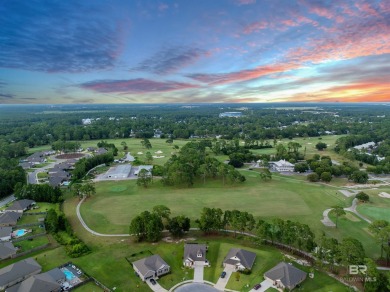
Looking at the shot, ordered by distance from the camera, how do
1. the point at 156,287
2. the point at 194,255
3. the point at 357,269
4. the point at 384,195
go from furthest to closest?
the point at 384,195
the point at 194,255
the point at 357,269
the point at 156,287

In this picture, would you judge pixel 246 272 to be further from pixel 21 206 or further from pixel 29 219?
pixel 21 206

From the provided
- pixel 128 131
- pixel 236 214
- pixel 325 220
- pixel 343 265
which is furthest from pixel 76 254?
pixel 128 131

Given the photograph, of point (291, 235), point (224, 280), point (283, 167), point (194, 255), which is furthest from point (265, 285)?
point (283, 167)

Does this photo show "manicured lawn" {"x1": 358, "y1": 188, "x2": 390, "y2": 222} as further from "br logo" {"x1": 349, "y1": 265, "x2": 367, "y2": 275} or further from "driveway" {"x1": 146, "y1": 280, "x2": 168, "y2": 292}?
"driveway" {"x1": 146, "y1": 280, "x2": 168, "y2": 292}

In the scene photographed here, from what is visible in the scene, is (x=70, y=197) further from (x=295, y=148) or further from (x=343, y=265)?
(x=295, y=148)

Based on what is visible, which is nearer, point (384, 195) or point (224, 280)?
point (224, 280)

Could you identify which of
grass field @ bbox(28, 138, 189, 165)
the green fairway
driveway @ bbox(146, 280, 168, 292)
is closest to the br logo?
the green fairway

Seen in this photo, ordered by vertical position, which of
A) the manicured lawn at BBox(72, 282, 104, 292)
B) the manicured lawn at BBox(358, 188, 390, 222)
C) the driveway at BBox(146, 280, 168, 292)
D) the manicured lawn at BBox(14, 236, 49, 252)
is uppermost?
the manicured lawn at BBox(72, 282, 104, 292)
